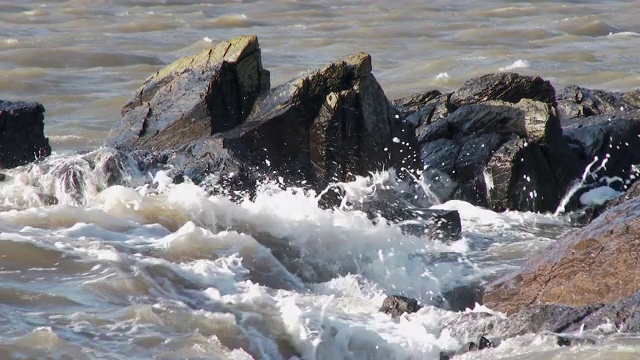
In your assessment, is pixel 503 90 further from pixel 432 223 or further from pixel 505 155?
pixel 432 223

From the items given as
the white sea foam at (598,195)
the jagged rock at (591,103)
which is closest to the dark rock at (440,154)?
the white sea foam at (598,195)

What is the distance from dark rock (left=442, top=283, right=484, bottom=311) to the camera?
875 cm

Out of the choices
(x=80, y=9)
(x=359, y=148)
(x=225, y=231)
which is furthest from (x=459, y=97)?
(x=80, y=9)

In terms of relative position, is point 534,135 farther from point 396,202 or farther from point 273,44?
point 273,44

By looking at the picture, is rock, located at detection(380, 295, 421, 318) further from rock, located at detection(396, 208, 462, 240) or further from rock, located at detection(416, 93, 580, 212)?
rock, located at detection(416, 93, 580, 212)

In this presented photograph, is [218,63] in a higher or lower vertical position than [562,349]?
higher

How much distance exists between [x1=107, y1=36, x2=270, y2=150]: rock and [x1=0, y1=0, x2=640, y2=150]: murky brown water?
3367mm

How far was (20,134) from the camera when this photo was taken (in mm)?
11055

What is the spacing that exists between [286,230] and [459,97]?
3.66 m

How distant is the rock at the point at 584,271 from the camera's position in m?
7.85

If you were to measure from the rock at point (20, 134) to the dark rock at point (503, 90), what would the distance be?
14.8 ft

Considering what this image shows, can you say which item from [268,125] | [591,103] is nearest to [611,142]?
[591,103]

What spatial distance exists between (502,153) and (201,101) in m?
3.01

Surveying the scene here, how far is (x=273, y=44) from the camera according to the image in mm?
25156
